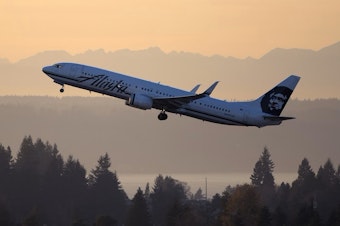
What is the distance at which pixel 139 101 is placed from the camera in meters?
112

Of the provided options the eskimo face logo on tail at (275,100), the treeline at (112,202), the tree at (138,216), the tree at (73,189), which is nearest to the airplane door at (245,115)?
the eskimo face logo on tail at (275,100)

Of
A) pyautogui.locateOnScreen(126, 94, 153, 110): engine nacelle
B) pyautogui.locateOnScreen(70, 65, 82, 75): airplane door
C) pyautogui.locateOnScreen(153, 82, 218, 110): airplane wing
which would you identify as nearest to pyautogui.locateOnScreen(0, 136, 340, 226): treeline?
pyautogui.locateOnScreen(153, 82, 218, 110): airplane wing

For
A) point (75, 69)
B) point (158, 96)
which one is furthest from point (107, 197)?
point (75, 69)

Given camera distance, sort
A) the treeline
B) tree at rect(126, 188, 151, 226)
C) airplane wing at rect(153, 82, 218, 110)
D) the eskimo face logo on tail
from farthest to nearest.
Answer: the treeline
tree at rect(126, 188, 151, 226)
the eskimo face logo on tail
airplane wing at rect(153, 82, 218, 110)

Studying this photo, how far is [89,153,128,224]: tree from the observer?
177 metres

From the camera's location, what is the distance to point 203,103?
378 ft

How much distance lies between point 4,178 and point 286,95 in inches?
2814

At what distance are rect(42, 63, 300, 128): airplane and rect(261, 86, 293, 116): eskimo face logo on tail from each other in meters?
1.39

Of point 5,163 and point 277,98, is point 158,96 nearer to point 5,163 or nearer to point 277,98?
point 277,98

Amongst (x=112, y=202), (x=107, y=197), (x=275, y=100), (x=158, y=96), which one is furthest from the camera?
(x=107, y=197)

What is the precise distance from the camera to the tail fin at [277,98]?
121750mm

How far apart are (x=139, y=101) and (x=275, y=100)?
17506 millimetres

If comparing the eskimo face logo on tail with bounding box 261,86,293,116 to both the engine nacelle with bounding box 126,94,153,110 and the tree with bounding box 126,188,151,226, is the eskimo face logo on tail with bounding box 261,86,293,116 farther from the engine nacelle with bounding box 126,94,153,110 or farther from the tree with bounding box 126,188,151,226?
the tree with bounding box 126,188,151,226

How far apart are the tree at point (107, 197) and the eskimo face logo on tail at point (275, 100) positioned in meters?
53.6
